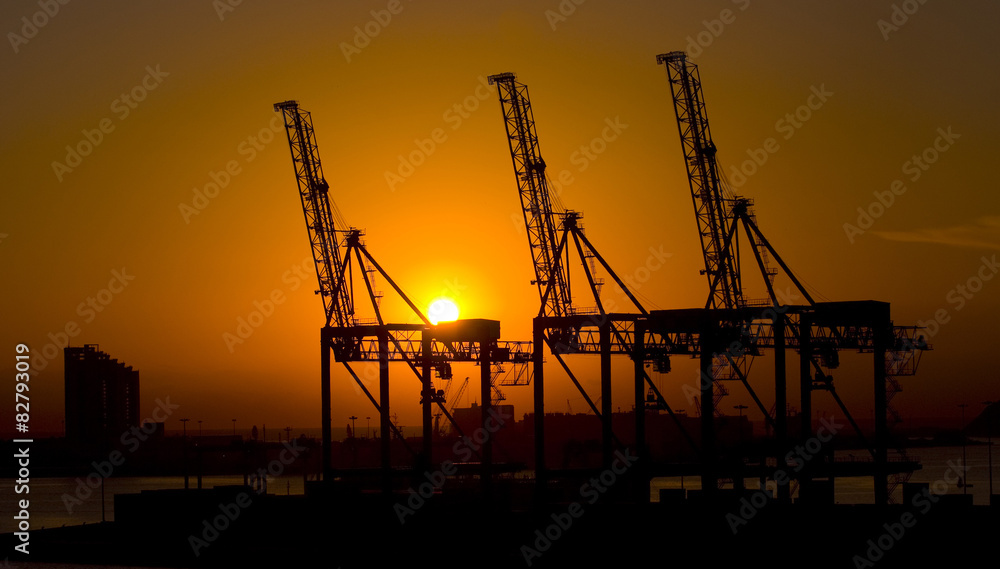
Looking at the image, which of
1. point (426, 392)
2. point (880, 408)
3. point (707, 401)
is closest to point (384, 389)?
point (426, 392)

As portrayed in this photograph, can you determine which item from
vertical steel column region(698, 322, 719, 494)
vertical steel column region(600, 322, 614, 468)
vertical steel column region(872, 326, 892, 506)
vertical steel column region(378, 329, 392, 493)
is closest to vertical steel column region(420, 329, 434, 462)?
vertical steel column region(378, 329, 392, 493)

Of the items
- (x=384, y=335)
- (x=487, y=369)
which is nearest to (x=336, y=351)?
(x=384, y=335)

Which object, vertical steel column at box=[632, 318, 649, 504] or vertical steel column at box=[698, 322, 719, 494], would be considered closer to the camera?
vertical steel column at box=[698, 322, 719, 494]

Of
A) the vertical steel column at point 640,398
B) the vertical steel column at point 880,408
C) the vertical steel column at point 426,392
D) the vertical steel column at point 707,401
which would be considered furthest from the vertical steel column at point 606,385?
the vertical steel column at point 880,408

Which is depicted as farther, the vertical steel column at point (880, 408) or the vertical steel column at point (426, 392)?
the vertical steel column at point (426, 392)

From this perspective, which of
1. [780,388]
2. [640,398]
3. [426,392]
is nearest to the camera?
[780,388]

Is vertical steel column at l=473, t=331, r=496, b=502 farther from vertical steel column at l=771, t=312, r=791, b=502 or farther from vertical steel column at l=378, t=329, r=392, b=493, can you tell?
vertical steel column at l=771, t=312, r=791, b=502

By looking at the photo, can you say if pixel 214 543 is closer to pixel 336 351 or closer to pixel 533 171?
pixel 336 351

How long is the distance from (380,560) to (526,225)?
31.6 meters

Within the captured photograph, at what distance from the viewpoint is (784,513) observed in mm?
53625

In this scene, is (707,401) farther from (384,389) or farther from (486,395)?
(384,389)

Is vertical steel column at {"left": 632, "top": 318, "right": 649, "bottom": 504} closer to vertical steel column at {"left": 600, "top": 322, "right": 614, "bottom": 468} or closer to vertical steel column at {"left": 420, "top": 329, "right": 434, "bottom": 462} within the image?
vertical steel column at {"left": 600, "top": 322, "right": 614, "bottom": 468}

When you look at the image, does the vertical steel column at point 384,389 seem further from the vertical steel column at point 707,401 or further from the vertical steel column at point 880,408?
the vertical steel column at point 880,408

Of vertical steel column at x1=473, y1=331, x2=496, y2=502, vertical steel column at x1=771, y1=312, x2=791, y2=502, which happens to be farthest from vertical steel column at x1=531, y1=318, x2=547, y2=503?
vertical steel column at x1=771, y1=312, x2=791, y2=502
